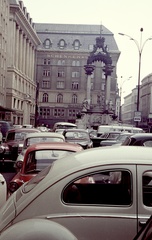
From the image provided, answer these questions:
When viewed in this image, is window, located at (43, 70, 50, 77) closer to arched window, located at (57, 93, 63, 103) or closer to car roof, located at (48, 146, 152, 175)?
arched window, located at (57, 93, 63, 103)

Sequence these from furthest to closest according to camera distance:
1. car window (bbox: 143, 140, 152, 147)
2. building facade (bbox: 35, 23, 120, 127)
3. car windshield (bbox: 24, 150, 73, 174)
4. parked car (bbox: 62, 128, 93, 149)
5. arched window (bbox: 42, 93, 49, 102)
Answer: arched window (bbox: 42, 93, 49, 102) < building facade (bbox: 35, 23, 120, 127) < parked car (bbox: 62, 128, 93, 149) < car window (bbox: 143, 140, 152, 147) < car windshield (bbox: 24, 150, 73, 174)

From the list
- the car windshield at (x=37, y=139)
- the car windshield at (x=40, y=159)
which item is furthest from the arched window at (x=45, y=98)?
the car windshield at (x=40, y=159)

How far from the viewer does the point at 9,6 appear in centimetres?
5853

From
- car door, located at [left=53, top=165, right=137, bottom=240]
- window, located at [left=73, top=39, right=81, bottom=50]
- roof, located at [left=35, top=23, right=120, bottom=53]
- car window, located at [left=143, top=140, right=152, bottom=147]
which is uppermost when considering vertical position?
roof, located at [left=35, top=23, right=120, bottom=53]

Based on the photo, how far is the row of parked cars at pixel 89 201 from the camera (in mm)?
3691

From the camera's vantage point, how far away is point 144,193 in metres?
3.88

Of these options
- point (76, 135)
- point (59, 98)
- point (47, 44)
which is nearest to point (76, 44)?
point (47, 44)

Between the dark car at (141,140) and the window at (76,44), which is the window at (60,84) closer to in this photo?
the window at (76,44)

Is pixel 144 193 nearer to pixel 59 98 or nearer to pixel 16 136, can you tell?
pixel 16 136

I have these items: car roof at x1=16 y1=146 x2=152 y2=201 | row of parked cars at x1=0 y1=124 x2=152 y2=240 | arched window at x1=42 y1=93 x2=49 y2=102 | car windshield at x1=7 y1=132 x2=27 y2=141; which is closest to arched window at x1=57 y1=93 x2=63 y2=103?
arched window at x1=42 y1=93 x2=49 y2=102

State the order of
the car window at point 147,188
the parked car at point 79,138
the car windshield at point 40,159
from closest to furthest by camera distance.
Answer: the car window at point 147,188 → the car windshield at point 40,159 → the parked car at point 79,138

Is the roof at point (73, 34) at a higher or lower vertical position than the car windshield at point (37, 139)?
higher

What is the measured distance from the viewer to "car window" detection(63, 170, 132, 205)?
152 inches

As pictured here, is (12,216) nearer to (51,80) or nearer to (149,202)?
(149,202)
